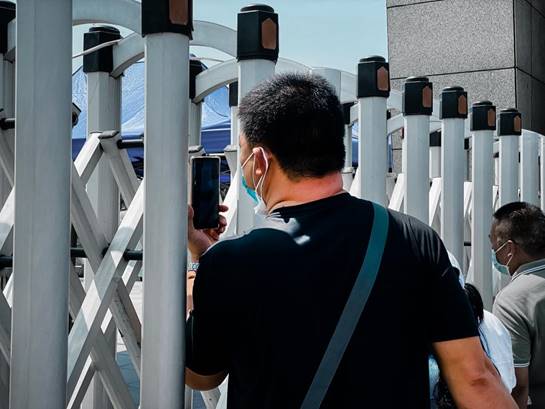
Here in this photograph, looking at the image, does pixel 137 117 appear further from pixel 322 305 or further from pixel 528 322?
pixel 322 305

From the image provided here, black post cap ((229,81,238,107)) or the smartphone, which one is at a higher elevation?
black post cap ((229,81,238,107))

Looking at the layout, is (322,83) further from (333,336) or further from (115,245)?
(115,245)

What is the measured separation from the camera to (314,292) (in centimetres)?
141

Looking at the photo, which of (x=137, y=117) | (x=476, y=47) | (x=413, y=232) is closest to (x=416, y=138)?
(x=413, y=232)

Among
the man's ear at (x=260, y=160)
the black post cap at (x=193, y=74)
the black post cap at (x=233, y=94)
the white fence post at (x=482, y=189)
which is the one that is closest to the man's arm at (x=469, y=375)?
the man's ear at (x=260, y=160)

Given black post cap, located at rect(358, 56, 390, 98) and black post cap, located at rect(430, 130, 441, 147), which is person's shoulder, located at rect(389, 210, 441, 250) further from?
black post cap, located at rect(430, 130, 441, 147)

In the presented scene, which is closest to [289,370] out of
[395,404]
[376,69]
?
[395,404]

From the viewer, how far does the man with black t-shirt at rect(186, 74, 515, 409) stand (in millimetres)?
1413

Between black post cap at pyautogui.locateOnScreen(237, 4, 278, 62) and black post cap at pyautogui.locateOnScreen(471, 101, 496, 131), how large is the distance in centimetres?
230

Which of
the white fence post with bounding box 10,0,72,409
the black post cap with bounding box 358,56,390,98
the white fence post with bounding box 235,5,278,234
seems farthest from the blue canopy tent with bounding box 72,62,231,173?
the white fence post with bounding box 10,0,72,409

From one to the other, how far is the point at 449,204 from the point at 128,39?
1849 millimetres

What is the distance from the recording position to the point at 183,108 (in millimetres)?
1974

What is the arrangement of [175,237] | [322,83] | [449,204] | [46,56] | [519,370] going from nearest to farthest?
[322,83]
[46,56]
[175,237]
[519,370]
[449,204]

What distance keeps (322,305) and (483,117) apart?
3288mm
